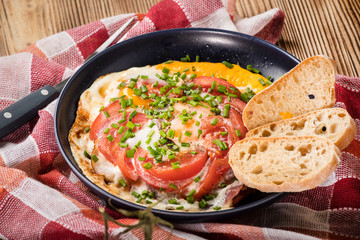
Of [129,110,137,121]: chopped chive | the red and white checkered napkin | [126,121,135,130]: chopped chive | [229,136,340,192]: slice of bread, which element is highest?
[129,110,137,121]: chopped chive

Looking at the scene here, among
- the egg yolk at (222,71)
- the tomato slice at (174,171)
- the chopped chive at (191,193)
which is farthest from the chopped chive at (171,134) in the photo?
the egg yolk at (222,71)

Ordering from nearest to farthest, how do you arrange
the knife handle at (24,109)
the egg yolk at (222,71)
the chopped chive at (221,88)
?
the chopped chive at (221,88)
the knife handle at (24,109)
the egg yolk at (222,71)

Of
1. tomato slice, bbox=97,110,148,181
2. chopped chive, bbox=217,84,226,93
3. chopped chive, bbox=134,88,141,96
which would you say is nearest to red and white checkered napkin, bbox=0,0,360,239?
tomato slice, bbox=97,110,148,181

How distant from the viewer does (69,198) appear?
3.47 metres

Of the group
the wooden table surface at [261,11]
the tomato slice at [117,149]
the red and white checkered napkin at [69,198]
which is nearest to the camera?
the red and white checkered napkin at [69,198]

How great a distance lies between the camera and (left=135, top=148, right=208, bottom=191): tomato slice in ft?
10.7

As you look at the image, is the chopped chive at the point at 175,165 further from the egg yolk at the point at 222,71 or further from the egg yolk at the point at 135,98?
the egg yolk at the point at 222,71

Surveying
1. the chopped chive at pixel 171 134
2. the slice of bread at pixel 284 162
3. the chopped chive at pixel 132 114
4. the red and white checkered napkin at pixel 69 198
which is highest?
the chopped chive at pixel 132 114

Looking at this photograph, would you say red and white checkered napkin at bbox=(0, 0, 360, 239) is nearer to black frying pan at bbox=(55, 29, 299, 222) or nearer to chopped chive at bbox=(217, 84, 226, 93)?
black frying pan at bbox=(55, 29, 299, 222)

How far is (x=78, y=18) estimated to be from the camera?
5773mm

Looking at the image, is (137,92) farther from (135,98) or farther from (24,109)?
(24,109)

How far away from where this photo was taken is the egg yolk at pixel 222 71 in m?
4.15

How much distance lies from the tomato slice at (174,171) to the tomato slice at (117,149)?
0.31 feet

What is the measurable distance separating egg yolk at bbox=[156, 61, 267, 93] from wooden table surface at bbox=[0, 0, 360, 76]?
1261 millimetres
